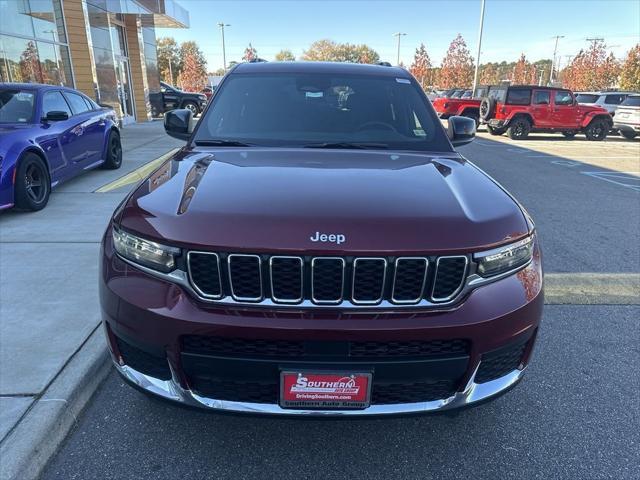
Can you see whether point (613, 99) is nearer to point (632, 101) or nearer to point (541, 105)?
point (632, 101)

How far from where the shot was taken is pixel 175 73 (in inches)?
3361

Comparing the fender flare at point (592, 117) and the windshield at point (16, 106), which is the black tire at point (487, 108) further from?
the windshield at point (16, 106)

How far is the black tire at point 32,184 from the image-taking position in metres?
5.68

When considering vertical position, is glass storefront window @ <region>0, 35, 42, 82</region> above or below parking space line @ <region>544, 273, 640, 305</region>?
above

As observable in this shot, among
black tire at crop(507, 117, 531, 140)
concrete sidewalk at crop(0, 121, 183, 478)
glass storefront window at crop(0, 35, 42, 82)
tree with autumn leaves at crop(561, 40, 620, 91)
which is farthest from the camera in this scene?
tree with autumn leaves at crop(561, 40, 620, 91)

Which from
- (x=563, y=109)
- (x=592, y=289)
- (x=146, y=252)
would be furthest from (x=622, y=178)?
(x=146, y=252)

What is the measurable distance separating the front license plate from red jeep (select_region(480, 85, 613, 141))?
705 inches

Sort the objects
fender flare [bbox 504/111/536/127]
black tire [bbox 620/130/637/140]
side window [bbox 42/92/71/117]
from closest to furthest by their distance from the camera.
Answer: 1. side window [bbox 42/92/71/117]
2. fender flare [bbox 504/111/536/127]
3. black tire [bbox 620/130/637/140]

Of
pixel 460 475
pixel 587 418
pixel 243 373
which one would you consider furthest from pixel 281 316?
pixel 587 418

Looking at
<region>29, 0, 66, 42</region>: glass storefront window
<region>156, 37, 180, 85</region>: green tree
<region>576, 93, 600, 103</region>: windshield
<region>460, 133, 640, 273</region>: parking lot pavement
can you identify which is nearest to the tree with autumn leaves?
<region>576, 93, 600, 103</region>: windshield

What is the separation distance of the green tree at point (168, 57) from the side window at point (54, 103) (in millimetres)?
74605

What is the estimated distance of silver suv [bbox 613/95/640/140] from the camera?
1761 cm

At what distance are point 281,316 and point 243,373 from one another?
27cm

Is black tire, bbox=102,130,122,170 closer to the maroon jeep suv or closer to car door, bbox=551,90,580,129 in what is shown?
the maroon jeep suv
